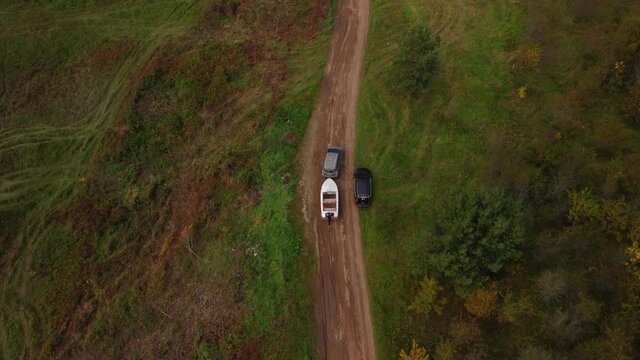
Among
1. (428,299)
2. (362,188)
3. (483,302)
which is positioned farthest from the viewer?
(362,188)

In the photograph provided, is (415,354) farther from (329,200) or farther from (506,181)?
(506,181)

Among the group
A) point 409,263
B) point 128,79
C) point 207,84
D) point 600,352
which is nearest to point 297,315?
point 409,263

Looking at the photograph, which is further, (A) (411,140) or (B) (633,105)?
(A) (411,140)

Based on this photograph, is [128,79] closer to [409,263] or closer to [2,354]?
[2,354]

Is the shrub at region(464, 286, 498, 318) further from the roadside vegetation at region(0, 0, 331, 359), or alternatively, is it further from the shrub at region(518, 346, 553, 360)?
the roadside vegetation at region(0, 0, 331, 359)

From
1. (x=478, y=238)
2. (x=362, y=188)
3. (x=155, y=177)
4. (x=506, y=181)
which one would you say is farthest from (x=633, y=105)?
(x=155, y=177)

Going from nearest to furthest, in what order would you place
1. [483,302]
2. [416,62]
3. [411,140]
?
1. [483,302]
2. [411,140]
3. [416,62]
